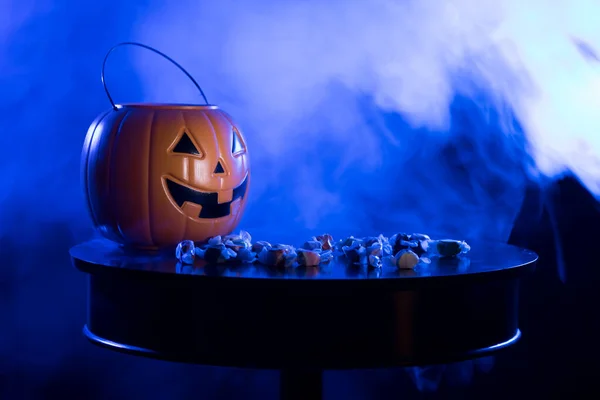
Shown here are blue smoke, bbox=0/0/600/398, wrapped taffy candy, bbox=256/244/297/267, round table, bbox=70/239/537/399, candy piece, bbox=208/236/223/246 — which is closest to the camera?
round table, bbox=70/239/537/399

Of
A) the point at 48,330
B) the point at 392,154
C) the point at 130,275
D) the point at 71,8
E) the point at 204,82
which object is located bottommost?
the point at 48,330

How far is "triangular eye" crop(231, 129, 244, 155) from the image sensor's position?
1339mm

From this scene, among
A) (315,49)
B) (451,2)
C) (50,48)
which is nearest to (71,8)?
(50,48)

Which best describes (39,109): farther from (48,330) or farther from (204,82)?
(48,330)

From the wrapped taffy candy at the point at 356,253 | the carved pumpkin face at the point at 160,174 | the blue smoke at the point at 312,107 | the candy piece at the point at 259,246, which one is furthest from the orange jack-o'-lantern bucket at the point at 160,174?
the blue smoke at the point at 312,107

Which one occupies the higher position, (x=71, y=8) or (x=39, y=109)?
(x=71, y=8)

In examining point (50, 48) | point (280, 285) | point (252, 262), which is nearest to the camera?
point (280, 285)

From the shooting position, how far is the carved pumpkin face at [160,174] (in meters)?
1.26

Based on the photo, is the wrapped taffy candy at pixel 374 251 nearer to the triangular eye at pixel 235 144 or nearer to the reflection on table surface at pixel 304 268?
the reflection on table surface at pixel 304 268

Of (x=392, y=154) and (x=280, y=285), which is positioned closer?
(x=280, y=285)

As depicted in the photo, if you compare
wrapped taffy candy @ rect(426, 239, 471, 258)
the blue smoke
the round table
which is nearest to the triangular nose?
the round table

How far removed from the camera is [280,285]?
1.02m

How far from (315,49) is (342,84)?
0.09m

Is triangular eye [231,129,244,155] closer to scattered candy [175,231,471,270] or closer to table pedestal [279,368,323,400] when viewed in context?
scattered candy [175,231,471,270]
